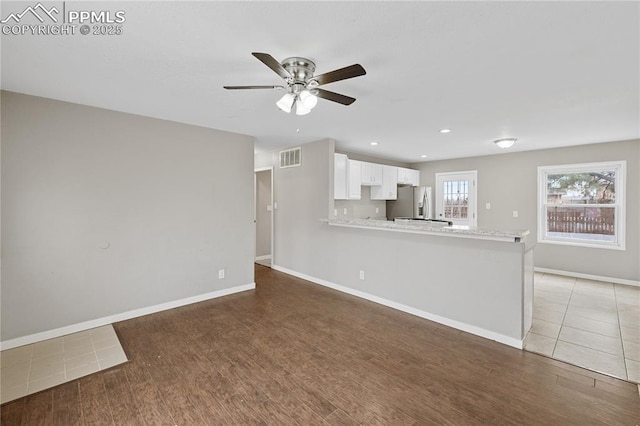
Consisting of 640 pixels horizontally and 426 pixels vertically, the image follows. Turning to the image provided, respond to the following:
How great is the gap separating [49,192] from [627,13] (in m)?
4.59

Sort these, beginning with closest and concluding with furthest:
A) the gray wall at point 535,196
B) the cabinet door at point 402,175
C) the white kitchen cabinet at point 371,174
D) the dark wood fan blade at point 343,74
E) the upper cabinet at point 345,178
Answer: the dark wood fan blade at point 343,74
the gray wall at point 535,196
the upper cabinet at point 345,178
the white kitchen cabinet at point 371,174
the cabinet door at point 402,175

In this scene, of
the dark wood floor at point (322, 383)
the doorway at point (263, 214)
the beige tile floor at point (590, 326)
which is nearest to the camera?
the dark wood floor at point (322, 383)

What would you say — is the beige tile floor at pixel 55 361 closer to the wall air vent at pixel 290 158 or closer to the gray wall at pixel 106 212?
the gray wall at pixel 106 212

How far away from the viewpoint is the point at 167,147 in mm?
3506

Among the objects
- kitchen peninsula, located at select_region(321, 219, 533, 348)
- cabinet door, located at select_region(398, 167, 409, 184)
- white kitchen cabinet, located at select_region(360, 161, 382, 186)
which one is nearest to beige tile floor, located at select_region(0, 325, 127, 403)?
kitchen peninsula, located at select_region(321, 219, 533, 348)

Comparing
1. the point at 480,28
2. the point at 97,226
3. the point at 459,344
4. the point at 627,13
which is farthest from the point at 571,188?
the point at 97,226

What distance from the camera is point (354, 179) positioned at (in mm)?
5141

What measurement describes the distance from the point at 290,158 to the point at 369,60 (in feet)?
10.9

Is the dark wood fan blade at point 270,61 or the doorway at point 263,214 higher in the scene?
the dark wood fan blade at point 270,61

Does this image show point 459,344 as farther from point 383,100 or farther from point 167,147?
point 167,147

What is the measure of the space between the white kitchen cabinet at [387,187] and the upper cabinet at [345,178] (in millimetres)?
907

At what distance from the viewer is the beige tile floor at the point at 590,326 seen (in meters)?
2.46

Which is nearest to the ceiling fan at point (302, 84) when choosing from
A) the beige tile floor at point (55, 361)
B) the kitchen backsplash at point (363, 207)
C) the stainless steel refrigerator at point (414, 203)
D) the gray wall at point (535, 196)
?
the beige tile floor at point (55, 361)

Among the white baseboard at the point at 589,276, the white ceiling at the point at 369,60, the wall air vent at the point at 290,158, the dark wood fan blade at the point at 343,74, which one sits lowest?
the white baseboard at the point at 589,276
